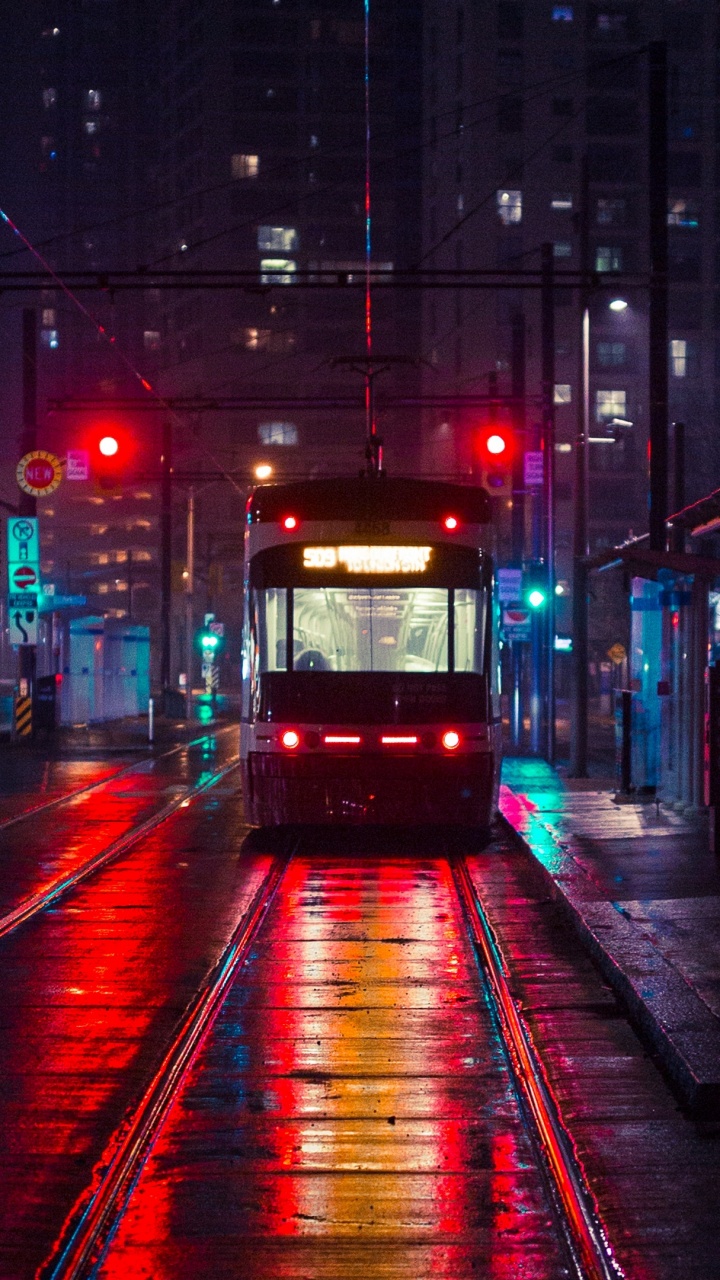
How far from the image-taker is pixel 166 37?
12612cm

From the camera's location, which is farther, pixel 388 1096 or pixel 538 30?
pixel 538 30

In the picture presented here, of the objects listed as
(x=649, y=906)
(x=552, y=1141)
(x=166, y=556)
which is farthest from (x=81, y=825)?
(x=166, y=556)

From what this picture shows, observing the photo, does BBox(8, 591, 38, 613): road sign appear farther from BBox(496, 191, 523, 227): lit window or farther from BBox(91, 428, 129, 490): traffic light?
BBox(496, 191, 523, 227): lit window

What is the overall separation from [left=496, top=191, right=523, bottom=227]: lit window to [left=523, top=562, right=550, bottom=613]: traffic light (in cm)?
6879

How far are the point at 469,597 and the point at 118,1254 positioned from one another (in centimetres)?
1245

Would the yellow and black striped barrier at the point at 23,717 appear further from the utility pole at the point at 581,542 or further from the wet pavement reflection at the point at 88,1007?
the wet pavement reflection at the point at 88,1007

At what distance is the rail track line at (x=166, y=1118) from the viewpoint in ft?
17.8

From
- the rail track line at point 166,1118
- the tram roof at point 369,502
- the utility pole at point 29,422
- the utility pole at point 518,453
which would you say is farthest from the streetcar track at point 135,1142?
the utility pole at point 29,422

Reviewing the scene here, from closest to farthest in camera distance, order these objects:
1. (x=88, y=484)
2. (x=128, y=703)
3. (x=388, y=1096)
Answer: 1. (x=388, y=1096)
2. (x=128, y=703)
3. (x=88, y=484)

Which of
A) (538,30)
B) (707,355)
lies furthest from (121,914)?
(538,30)

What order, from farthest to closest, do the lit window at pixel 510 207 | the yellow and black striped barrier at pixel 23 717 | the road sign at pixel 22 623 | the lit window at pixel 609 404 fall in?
the lit window at pixel 510 207, the lit window at pixel 609 404, the yellow and black striped barrier at pixel 23 717, the road sign at pixel 22 623

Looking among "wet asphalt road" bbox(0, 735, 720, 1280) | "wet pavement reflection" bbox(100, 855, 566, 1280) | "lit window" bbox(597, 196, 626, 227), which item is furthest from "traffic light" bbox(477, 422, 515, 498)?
"lit window" bbox(597, 196, 626, 227)

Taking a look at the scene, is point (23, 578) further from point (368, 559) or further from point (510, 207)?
point (510, 207)

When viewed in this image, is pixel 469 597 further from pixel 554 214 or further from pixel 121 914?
pixel 554 214
